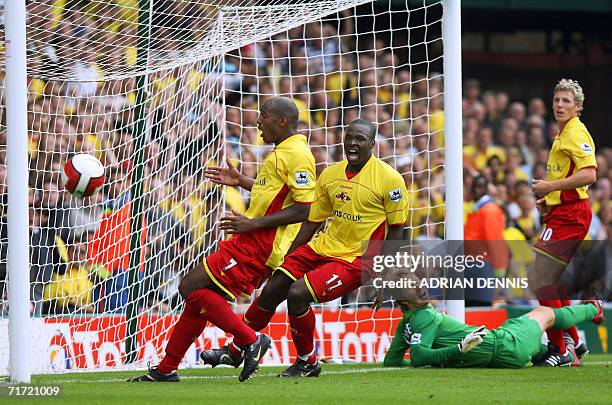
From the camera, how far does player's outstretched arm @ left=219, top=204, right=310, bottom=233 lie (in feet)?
25.8

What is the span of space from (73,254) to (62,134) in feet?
4.06

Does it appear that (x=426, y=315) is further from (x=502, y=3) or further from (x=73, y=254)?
(x=502, y=3)

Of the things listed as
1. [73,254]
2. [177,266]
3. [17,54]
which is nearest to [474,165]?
[177,266]

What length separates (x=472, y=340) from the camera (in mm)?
8383

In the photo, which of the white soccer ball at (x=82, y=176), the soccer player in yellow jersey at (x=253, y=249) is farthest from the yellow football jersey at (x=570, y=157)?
the white soccer ball at (x=82, y=176)

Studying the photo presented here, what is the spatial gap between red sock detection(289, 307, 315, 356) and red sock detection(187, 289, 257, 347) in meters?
0.50

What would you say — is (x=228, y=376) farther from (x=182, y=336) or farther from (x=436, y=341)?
(x=436, y=341)

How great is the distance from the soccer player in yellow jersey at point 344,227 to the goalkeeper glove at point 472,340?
36.9 inches

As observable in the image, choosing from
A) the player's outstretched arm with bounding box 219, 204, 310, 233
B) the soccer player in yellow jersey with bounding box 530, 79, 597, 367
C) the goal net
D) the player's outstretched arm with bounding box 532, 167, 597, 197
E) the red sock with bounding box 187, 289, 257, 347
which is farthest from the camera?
the goal net

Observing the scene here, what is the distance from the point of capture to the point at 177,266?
1107 centimetres

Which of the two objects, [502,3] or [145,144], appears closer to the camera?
[145,144]

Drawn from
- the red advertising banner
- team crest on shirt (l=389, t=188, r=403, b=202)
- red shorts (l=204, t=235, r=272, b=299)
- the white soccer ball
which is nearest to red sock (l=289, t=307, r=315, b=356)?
red shorts (l=204, t=235, r=272, b=299)

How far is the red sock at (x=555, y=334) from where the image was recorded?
9.07m

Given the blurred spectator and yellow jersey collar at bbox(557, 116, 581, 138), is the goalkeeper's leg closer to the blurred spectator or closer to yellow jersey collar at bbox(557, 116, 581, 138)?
yellow jersey collar at bbox(557, 116, 581, 138)
